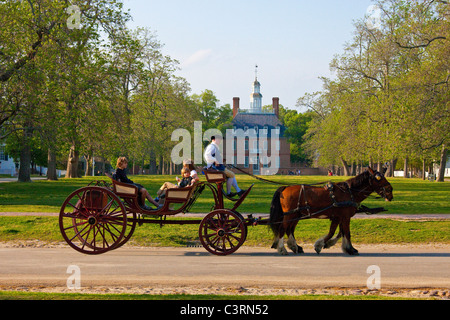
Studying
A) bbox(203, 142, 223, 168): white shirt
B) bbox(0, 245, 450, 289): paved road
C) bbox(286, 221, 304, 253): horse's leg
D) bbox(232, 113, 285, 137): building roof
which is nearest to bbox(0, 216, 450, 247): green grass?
bbox(0, 245, 450, 289): paved road

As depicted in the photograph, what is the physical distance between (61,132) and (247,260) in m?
17.0

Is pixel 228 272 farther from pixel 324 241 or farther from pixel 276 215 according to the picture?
pixel 324 241

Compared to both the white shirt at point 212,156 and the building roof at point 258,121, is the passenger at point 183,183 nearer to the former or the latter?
the white shirt at point 212,156

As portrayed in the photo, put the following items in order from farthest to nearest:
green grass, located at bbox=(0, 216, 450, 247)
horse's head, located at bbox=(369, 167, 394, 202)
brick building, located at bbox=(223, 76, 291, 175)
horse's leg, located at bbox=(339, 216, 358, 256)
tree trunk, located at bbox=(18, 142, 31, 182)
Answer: brick building, located at bbox=(223, 76, 291, 175), tree trunk, located at bbox=(18, 142, 31, 182), green grass, located at bbox=(0, 216, 450, 247), horse's head, located at bbox=(369, 167, 394, 202), horse's leg, located at bbox=(339, 216, 358, 256)

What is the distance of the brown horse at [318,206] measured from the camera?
11031 millimetres

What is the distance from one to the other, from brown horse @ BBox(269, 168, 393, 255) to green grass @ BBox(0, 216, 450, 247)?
2.21 m

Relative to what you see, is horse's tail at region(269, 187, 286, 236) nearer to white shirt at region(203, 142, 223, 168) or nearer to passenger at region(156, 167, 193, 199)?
white shirt at region(203, 142, 223, 168)

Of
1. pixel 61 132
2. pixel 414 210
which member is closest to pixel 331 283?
pixel 414 210

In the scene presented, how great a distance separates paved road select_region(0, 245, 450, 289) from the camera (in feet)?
27.5

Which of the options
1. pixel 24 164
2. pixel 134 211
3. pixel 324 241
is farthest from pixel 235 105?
pixel 134 211

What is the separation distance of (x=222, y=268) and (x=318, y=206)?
278cm

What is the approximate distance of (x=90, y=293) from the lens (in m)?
7.54

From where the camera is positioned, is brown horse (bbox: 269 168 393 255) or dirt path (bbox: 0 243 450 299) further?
brown horse (bbox: 269 168 393 255)
